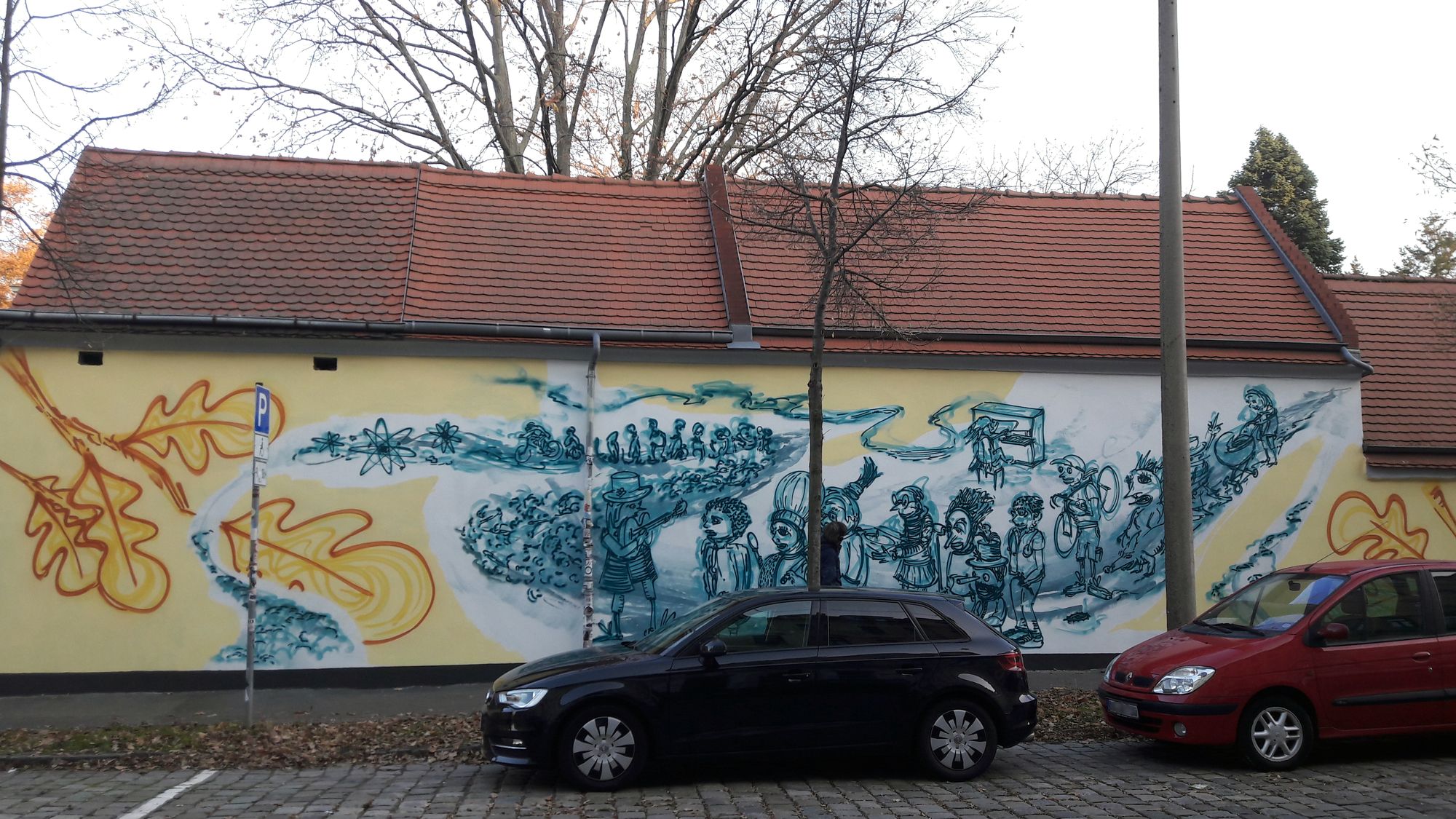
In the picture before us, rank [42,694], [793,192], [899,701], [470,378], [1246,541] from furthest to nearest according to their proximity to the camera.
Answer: [1246,541]
[470,378]
[42,694]
[793,192]
[899,701]

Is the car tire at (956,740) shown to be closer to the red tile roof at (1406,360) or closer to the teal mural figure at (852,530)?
the teal mural figure at (852,530)

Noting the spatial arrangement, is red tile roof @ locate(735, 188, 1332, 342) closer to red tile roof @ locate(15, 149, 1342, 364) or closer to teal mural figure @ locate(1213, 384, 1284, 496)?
red tile roof @ locate(15, 149, 1342, 364)

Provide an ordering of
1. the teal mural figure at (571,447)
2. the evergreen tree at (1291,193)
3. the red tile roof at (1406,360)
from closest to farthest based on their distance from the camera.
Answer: the teal mural figure at (571,447) < the red tile roof at (1406,360) < the evergreen tree at (1291,193)

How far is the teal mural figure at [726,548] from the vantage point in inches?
494

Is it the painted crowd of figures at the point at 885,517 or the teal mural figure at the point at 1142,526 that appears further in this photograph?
the teal mural figure at the point at 1142,526

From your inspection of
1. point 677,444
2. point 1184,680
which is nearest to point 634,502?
point 677,444

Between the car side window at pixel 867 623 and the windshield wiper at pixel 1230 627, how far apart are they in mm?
2592

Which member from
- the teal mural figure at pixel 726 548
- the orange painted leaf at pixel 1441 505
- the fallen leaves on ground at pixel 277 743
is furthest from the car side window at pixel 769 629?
the orange painted leaf at pixel 1441 505

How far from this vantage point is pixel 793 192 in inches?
418

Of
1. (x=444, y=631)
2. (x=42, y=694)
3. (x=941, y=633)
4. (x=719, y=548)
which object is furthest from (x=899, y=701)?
Result: (x=42, y=694)

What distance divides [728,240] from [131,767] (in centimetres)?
848

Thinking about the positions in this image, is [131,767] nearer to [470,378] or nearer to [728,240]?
[470,378]

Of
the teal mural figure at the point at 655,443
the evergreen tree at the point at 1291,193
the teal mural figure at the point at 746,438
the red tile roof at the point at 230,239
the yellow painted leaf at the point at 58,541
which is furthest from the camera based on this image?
the evergreen tree at the point at 1291,193

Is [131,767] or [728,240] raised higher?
[728,240]
